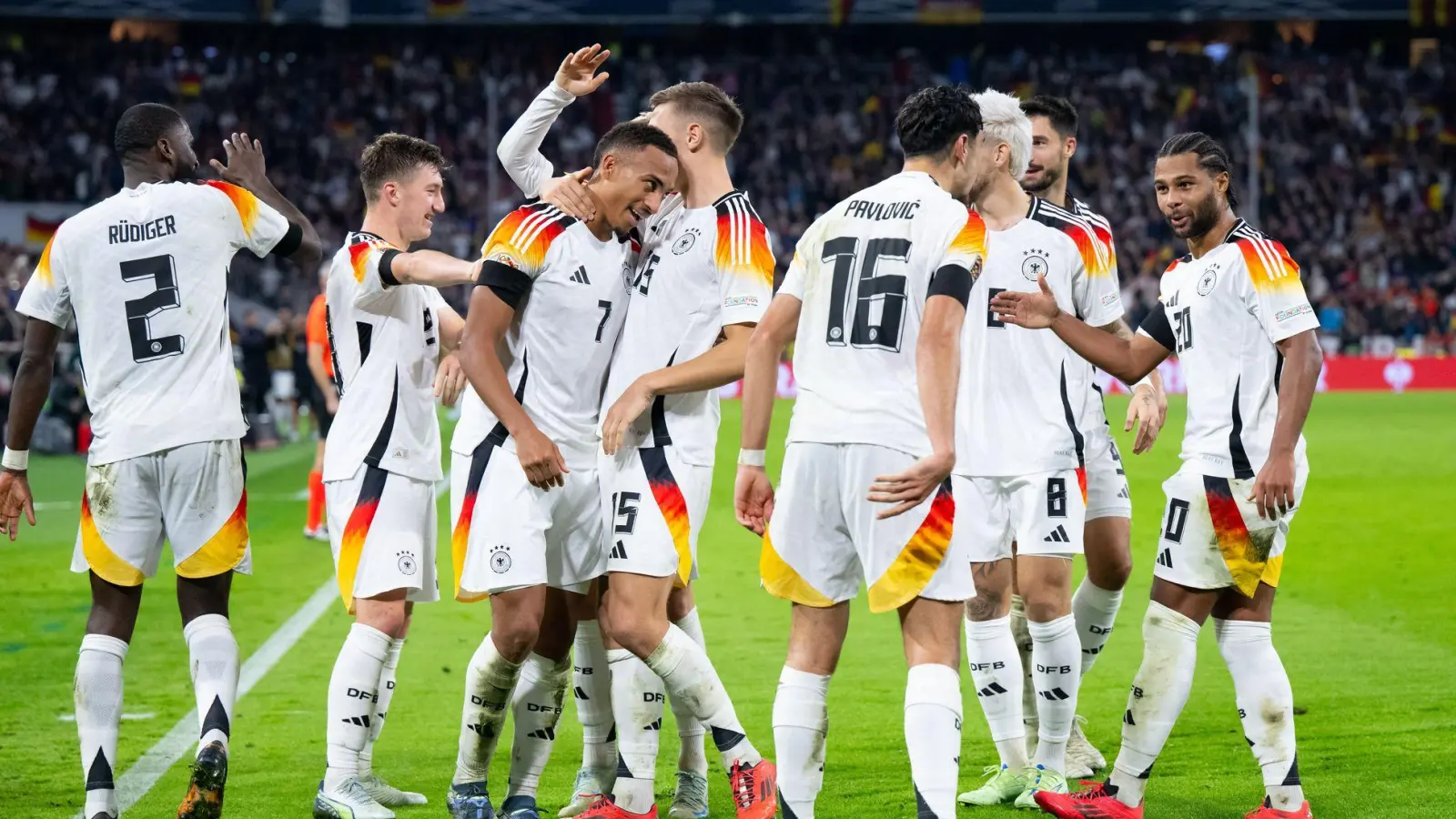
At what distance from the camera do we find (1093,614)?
254 inches

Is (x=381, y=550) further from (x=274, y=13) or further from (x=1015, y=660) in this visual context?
(x=274, y=13)

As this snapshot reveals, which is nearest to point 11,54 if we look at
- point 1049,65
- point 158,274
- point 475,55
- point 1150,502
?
point 475,55

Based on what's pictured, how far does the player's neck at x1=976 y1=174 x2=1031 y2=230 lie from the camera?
6.25 meters

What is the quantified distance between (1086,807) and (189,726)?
158 inches

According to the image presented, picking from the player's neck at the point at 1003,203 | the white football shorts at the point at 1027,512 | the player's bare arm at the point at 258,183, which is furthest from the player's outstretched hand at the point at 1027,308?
the player's bare arm at the point at 258,183

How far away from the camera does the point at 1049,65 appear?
4450cm

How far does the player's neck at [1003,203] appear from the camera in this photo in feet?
20.5

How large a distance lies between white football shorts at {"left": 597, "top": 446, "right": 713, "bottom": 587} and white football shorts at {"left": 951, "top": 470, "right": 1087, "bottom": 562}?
1116 millimetres

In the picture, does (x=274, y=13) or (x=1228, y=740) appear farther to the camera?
(x=274, y=13)

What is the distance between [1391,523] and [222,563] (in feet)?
37.7

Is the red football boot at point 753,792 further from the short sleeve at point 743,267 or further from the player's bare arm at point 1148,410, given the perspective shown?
the player's bare arm at point 1148,410

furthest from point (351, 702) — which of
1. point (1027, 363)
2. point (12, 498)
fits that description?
point (1027, 363)

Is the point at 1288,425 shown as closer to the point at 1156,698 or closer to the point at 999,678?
the point at 1156,698

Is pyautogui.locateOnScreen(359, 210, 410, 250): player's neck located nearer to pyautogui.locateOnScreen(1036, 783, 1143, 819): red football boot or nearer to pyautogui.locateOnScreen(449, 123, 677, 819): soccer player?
pyautogui.locateOnScreen(449, 123, 677, 819): soccer player
